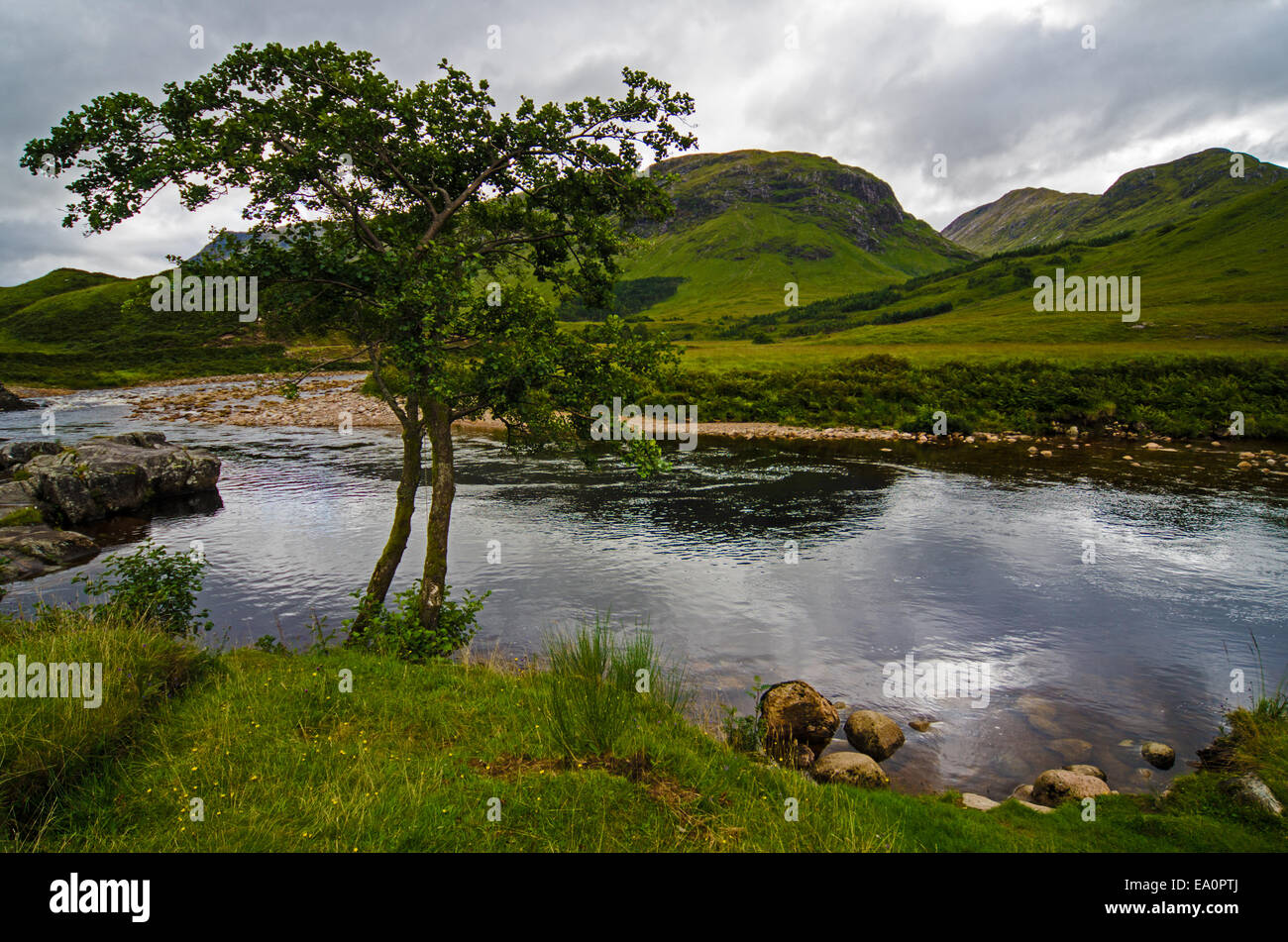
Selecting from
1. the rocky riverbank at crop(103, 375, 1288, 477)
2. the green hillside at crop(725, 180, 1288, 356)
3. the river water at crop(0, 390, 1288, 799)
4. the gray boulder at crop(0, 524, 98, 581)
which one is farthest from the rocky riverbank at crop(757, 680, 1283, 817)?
the green hillside at crop(725, 180, 1288, 356)

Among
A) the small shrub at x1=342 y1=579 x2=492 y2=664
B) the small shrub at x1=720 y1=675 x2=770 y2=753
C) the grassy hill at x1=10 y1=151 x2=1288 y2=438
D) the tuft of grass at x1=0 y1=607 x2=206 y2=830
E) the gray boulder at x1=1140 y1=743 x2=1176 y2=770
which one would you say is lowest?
the gray boulder at x1=1140 y1=743 x2=1176 y2=770

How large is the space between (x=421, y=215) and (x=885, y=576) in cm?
1911

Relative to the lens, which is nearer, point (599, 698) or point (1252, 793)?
point (1252, 793)

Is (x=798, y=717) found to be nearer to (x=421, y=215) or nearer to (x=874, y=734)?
(x=874, y=734)

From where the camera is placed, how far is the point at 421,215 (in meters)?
15.5

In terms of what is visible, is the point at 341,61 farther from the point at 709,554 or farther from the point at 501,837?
the point at 709,554

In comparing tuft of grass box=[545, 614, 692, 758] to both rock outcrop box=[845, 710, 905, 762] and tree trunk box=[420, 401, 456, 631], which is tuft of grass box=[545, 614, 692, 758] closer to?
rock outcrop box=[845, 710, 905, 762]

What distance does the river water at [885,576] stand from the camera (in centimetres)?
1417

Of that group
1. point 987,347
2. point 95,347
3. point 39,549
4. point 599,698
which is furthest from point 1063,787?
point 95,347

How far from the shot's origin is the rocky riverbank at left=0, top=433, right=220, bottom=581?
22.2 meters

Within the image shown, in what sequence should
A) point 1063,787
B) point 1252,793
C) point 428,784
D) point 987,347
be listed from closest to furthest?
point 428,784
point 1252,793
point 1063,787
point 987,347

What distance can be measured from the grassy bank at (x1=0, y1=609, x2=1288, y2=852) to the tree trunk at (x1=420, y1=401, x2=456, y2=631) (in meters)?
3.58

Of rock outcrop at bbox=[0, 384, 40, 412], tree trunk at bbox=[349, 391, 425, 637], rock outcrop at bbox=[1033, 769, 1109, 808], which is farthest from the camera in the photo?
rock outcrop at bbox=[0, 384, 40, 412]
